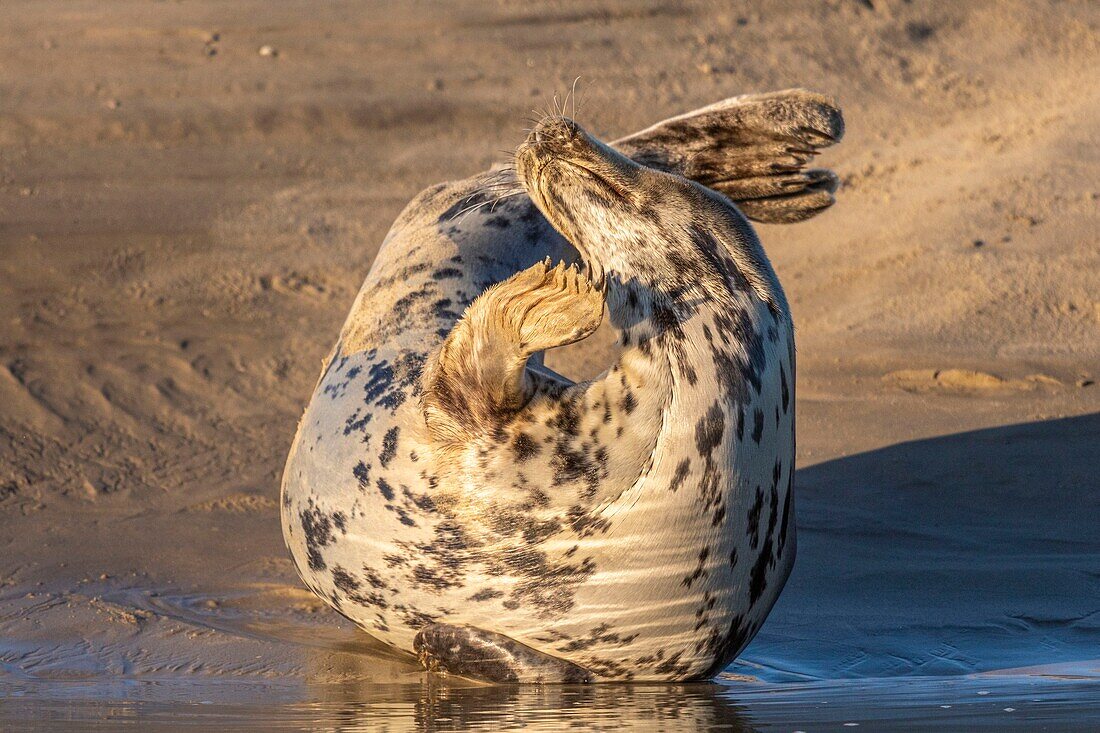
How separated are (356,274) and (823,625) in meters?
3.78

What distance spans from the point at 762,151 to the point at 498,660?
1.98 m

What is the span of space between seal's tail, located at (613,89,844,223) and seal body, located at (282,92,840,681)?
3.08ft

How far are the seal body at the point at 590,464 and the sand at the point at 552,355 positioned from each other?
18cm

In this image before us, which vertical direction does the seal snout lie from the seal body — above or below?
above

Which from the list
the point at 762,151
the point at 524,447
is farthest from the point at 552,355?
the point at 524,447

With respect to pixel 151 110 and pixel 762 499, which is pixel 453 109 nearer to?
pixel 151 110

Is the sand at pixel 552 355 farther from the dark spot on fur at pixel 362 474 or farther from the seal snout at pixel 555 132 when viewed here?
the seal snout at pixel 555 132

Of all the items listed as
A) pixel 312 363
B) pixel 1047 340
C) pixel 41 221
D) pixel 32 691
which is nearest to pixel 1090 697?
pixel 32 691

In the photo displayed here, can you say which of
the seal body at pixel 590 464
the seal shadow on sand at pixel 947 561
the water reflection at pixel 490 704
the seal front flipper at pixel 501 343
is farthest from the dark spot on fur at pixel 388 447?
the seal shadow on sand at pixel 947 561

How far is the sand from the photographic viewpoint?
→ 3.77 metres

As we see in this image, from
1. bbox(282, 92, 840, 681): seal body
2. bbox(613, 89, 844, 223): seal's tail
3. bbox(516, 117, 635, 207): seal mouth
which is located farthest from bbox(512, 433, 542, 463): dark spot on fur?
bbox(613, 89, 844, 223): seal's tail

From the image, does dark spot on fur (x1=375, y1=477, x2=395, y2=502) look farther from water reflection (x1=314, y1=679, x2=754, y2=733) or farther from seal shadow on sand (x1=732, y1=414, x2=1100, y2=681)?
seal shadow on sand (x1=732, y1=414, x2=1100, y2=681)

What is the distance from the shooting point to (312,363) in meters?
6.56

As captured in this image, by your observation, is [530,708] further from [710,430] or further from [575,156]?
[575,156]
